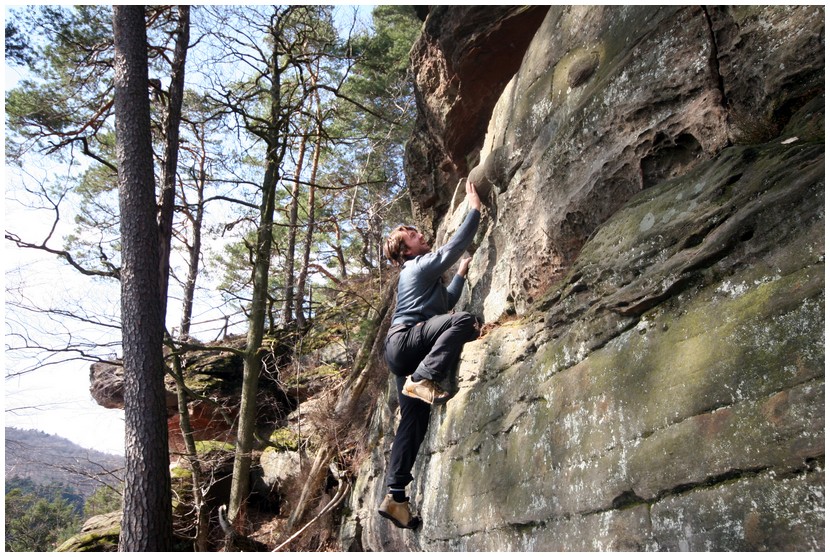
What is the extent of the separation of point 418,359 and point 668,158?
9.36ft

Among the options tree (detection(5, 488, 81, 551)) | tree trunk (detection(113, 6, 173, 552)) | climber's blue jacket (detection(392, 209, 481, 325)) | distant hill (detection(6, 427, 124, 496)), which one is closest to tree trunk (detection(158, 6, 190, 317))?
tree trunk (detection(113, 6, 173, 552))

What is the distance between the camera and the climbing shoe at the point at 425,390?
5.52 meters

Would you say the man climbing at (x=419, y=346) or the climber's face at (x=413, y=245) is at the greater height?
the climber's face at (x=413, y=245)

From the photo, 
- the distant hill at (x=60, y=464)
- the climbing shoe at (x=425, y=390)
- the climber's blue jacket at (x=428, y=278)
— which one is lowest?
the distant hill at (x=60, y=464)

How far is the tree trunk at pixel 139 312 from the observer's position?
716 cm

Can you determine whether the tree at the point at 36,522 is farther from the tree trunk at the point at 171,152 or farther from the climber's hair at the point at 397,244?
the climber's hair at the point at 397,244

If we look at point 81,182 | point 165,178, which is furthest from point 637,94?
point 81,182

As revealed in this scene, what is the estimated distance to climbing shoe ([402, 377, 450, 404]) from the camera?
217 inches

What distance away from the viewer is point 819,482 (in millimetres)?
2588

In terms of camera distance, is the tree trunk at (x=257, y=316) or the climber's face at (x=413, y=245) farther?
the tree trunk at (x=257, y=316)

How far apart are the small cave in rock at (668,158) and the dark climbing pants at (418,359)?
6.50 feet

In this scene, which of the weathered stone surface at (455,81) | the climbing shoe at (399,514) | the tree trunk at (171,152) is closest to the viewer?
the climbing shoe at (399,514)

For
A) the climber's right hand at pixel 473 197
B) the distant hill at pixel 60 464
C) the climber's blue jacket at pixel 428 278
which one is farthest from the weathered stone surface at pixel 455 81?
the distant hill at pixel 60 464

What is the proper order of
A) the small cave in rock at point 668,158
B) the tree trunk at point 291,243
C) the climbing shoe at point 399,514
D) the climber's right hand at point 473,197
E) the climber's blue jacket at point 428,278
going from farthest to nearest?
1. the tree trunk at point 291,243
2. the climber's right hand at point 473,197
3. the climber's blue jacket at point 428,278
4. the climbing shoe at point 399,514
5. the small cave in rock at point 668,158
